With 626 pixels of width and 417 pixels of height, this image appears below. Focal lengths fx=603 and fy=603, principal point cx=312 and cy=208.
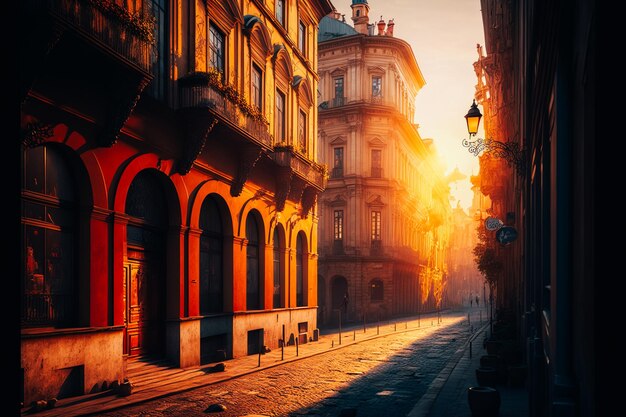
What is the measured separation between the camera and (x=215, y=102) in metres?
18.0

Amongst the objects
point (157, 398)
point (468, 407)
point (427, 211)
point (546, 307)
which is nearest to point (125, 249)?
point (157, 398)

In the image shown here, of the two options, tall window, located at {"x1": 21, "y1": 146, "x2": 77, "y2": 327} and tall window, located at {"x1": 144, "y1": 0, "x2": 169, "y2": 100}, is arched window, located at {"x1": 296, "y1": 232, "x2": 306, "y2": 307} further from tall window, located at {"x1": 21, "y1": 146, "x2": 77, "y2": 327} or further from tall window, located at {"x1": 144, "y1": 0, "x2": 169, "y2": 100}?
tall window, located at {"x1": 21, "y1": 146, "x2": 77, "y2": 327}

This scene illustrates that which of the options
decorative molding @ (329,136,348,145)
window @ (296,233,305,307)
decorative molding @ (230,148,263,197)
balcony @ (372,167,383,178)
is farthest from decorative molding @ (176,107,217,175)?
balcony @ (372,167,383,178)

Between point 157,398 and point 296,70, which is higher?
point 296,70

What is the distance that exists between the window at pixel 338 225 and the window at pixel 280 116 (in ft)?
79.6

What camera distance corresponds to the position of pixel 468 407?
38.6 feet

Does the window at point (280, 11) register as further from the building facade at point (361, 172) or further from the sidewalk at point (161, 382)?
the building facade at point (361, 172)

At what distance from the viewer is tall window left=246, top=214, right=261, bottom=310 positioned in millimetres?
23750

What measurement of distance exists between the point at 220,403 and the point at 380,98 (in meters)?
41.8

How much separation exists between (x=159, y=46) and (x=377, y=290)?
121 ft

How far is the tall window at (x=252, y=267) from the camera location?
23.8 m

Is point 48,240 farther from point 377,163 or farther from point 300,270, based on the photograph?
point 377,163

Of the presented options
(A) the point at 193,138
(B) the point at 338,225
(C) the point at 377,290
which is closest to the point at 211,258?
(A) the point at 193,138

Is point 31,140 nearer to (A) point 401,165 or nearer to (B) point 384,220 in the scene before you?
(B) point 384,220
